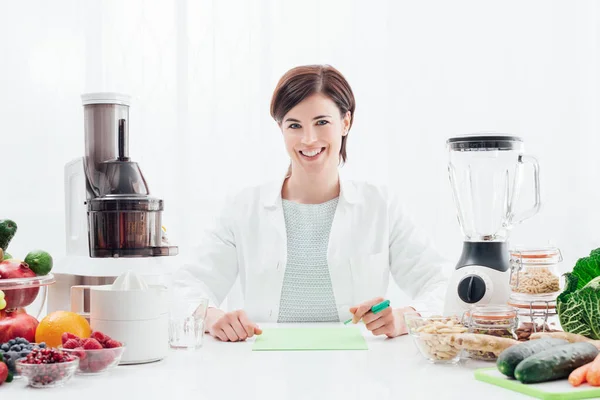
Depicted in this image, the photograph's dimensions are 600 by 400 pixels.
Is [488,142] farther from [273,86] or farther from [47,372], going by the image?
[273,86]

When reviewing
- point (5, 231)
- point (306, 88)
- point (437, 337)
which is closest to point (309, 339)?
point (437, 337)

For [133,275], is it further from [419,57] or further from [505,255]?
[419,57]

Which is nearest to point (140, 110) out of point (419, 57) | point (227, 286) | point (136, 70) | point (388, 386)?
point (136, 70)

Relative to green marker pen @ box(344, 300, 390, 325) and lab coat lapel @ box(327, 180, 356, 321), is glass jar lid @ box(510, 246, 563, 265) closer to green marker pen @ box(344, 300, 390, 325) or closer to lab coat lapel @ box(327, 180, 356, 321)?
green marker pen @ box(344, 300, 390, 325)

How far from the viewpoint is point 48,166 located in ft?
10.3

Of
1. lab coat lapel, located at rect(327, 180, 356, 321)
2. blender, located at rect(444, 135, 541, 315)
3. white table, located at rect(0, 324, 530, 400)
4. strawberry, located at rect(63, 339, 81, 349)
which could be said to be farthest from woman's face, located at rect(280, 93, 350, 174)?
strawberry, located at rect(63, 339, 81, 349)

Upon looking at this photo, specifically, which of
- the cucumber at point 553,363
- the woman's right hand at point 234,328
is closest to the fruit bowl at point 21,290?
the woman's right hand at point 234,328

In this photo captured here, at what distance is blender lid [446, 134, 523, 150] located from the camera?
1.60 metres

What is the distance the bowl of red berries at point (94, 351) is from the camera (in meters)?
1.24

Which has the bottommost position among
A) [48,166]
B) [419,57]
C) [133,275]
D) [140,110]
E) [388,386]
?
[388,386]

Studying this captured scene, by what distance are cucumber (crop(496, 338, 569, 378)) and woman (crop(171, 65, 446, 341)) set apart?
40.3 inches

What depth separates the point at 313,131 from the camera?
2320 millimetres

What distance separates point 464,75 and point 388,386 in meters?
2.06

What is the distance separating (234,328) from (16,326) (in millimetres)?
462
